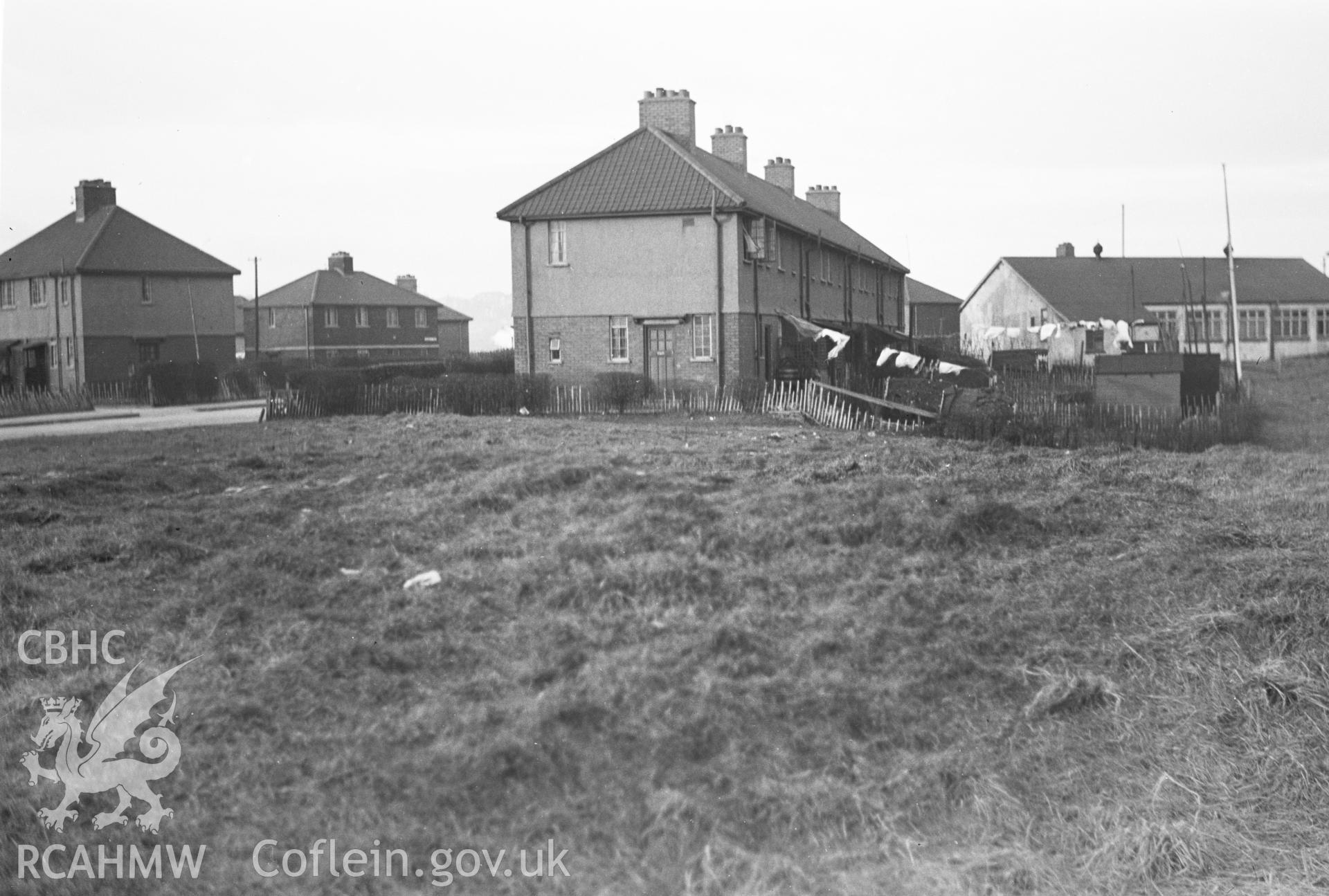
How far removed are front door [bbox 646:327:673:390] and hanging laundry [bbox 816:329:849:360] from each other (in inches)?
177

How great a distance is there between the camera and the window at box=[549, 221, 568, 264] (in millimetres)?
39031

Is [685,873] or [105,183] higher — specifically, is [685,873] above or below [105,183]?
below

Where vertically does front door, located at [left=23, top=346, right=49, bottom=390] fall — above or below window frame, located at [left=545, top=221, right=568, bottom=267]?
below

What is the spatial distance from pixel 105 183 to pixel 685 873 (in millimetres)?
57895

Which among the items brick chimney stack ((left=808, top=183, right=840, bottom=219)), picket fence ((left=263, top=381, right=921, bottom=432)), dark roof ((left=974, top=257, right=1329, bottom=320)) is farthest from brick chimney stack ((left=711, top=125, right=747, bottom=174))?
dark roof ((left=974, top=257, right=1329, bottom=320))

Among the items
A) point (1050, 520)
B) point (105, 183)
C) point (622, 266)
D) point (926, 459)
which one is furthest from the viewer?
point (105, 183)

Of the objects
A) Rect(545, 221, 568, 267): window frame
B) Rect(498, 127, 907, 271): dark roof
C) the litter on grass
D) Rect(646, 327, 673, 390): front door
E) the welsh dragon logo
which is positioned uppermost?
Rect(498, 127, 907, 271): dark roof

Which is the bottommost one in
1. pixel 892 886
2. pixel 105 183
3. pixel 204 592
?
pixel 892 886

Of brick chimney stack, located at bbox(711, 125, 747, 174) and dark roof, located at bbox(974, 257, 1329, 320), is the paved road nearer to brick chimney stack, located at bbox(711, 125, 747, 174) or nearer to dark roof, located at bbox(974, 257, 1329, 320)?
brick chimney stack, located at bbox(711, 125, 747, 174)

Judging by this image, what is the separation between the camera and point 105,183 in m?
57.0

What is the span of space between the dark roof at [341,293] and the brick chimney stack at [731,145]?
35238 mm

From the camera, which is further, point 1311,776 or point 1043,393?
point 1043,393

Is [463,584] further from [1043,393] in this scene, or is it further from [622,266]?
[622,266]

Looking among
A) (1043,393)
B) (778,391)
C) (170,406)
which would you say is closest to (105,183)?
(170,406)
